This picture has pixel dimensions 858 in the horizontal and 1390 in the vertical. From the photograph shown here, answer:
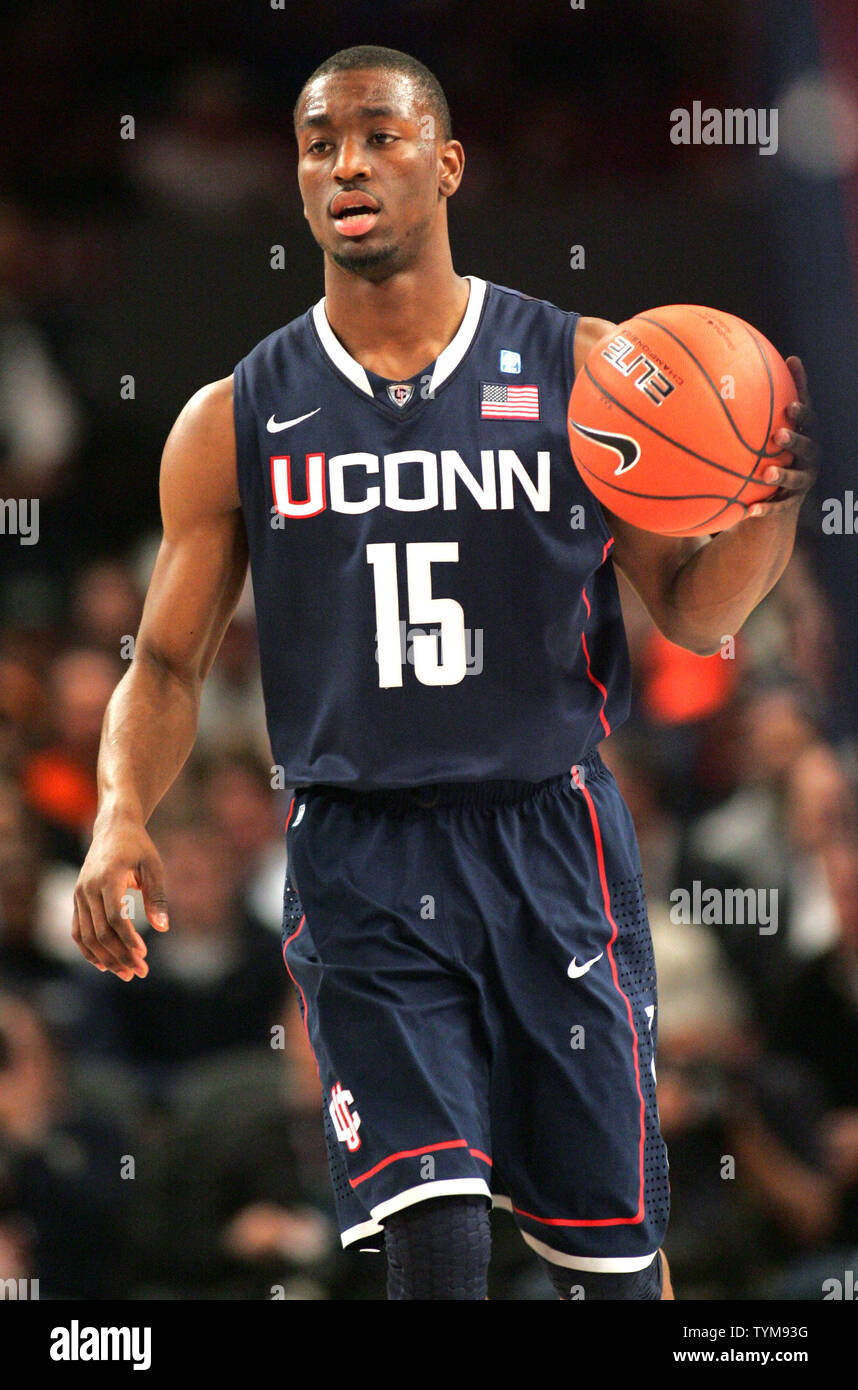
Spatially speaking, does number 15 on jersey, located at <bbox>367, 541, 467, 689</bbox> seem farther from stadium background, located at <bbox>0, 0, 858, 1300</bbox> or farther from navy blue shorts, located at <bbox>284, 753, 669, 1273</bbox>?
stadium background, located at <bbox>0, 0, 858, 1300</bbox>

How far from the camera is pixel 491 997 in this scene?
254 cm

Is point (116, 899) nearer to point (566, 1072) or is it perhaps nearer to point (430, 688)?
point (430, 688)

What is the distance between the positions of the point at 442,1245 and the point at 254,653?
281 centimetres

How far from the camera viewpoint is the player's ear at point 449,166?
9.05 feet

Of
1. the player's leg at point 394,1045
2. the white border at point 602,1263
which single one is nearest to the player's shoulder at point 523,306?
the player's leg at point 394,1045

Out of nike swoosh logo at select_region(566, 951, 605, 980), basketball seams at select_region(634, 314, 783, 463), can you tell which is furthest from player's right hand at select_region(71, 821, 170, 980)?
basketball seams at select_region(634, 314, 783, 463)

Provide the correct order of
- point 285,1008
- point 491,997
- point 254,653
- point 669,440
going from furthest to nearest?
point 254,653 → point 285,1008 → point 491,997 → point 669,440

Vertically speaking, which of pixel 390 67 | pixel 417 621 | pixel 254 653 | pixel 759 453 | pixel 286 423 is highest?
pixel 390 67

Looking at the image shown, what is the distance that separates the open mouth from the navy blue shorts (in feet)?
2.88

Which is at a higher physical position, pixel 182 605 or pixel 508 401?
pixel 508 401

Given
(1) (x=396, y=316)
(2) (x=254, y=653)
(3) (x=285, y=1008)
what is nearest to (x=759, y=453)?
(1) (x=396, y=316)

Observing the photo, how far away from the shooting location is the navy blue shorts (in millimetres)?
2457

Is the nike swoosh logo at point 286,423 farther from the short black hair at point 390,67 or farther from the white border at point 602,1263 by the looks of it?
the white border at point 602,1263

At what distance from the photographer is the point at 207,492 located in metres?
2.70
